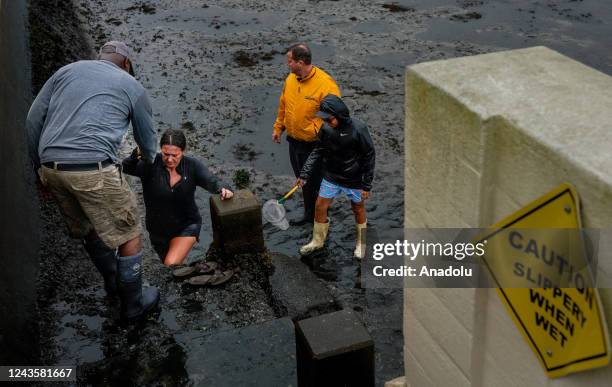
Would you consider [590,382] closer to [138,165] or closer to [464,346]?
Result: [464,346]

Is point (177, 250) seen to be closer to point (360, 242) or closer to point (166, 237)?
point (166, 237)

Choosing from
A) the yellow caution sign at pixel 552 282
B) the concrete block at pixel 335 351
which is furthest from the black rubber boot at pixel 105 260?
the yellow caution sign at pixel 552 282

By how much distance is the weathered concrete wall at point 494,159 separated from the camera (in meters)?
2.44

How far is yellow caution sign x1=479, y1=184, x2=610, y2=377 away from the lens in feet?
7.85

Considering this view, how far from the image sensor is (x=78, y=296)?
6168mm

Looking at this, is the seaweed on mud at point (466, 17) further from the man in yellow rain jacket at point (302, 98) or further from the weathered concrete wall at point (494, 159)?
the weathered concrete wall at point (494, 159)

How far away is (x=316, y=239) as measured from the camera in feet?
24.6

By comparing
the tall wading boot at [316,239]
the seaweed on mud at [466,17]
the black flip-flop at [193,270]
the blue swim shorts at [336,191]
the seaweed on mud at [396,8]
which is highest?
the seaweed on mud at [396,8]

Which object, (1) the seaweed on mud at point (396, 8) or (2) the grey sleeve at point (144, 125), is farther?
(1) the seaweed on mud at point (396, 8)

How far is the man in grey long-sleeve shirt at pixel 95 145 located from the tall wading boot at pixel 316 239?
2.45m

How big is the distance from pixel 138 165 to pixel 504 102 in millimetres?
4014

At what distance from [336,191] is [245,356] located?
247 cm

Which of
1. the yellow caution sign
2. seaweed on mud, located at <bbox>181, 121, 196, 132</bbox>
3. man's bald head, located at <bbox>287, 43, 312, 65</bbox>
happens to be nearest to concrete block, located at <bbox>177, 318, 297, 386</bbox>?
the yellow caution sign

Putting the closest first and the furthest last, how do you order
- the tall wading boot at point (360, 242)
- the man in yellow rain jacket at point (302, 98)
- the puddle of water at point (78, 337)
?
the puddle of water at point (78, 337) < the man in yellow rain jacket at point (302, 98) < the tall wading boot at point (360, 242)
